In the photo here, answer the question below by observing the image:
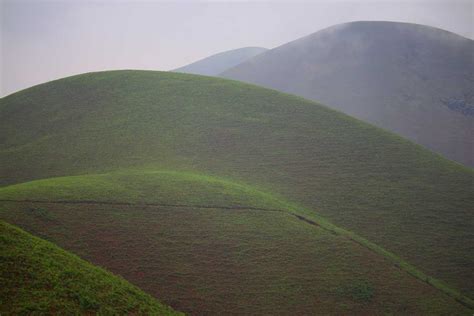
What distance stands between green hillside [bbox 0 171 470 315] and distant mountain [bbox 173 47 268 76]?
130562 millimetres

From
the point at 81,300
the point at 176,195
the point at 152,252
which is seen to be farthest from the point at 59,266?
the point at 176,195

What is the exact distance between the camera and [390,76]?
83.4 metres

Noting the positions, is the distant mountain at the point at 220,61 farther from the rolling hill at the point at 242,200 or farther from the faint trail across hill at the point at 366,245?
the faint trail across hill at the point at 366,245

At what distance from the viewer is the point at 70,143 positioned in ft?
116

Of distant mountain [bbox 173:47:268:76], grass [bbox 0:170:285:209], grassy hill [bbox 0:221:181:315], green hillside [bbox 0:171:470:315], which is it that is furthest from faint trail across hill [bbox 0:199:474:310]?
distant mountain [bbox 173:47:268:76]

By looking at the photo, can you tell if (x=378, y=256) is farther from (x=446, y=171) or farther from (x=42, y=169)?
(x=42, y=169)

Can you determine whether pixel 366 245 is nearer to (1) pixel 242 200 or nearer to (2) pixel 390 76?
(1) pixel 242 200

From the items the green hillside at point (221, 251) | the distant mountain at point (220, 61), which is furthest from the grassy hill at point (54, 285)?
the distant mountain at point (220, 61)

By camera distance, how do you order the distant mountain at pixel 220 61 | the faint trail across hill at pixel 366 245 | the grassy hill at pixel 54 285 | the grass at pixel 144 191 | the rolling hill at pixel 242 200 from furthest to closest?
the distant mountain at pixel 220 61 → the grass at pixel 144 191 → the faint trail across hill at pixel 366 245 → the rolling hill at pixel 242 200 → the grassy hill at pixel 54 285

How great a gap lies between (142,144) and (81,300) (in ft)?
80.6

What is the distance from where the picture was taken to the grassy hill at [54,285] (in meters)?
9.81

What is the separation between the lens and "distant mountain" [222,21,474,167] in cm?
6931

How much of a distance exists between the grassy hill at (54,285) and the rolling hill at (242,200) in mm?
2908

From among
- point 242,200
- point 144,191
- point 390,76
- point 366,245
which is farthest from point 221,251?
point 390,76
